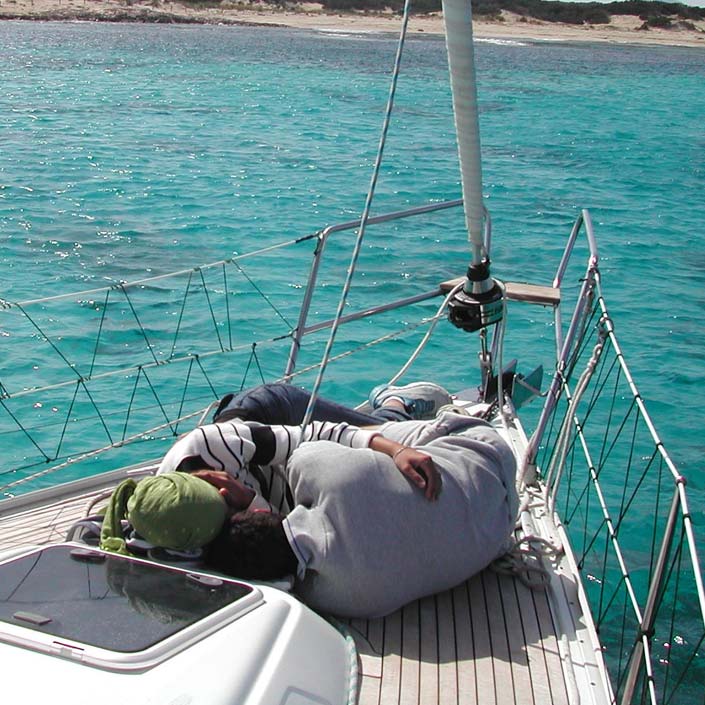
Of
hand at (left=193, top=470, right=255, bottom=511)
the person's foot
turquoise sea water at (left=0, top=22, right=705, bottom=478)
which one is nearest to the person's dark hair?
hand at (left=193, top=470, right=255, bottom=511)

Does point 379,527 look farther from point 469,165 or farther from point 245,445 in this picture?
point 469,165

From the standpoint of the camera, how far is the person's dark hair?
3041 millimetres

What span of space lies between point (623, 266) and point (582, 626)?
31.2ft

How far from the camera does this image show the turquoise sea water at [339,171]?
11.3m

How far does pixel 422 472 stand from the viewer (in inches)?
126

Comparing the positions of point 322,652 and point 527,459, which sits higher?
point 322,652

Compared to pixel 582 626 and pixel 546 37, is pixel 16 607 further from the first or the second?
pixel 546 37

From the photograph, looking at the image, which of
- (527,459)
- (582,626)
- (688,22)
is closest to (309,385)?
(527,459)

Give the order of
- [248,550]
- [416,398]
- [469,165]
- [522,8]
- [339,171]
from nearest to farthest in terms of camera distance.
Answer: [248,550], [469,165], [416,398], [339,171], [522,8]

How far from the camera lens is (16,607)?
2.46 metres

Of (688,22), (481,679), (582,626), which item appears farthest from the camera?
(688,22)

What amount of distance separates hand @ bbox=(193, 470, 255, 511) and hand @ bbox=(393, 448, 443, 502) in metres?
0.51

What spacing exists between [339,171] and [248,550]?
15.3 m

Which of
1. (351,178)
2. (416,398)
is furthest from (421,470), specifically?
(351,178)
